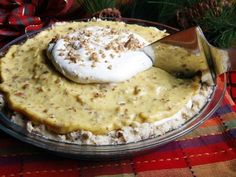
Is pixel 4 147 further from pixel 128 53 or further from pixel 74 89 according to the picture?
pixel 128 53

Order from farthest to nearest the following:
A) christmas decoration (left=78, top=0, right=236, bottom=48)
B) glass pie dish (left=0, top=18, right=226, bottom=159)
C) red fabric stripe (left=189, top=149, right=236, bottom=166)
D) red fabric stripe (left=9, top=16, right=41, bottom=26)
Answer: red fabric stripe (left=9, top=16, right=41, bottom=26)
christmas decoration (left=78, top=0, right=236, bottom=48)
red fabric stripe (left=189, top=149, right=236, bottom=166)
glass pie dish (left=0, top=18, right=226, bottom=159)

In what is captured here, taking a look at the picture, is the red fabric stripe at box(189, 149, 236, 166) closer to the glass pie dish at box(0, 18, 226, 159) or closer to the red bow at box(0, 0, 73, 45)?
the glass pie dish at box(0, 18, 226, 159)

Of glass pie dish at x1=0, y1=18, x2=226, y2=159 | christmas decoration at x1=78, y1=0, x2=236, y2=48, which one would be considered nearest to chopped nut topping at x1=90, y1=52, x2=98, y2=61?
glass pie dish at x1=0, y1=18, x2=226, y2=159

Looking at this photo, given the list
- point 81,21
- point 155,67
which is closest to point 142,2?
point 81,21

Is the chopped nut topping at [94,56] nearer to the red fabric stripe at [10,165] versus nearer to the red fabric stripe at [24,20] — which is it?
the red fabric stripe at [10,165]

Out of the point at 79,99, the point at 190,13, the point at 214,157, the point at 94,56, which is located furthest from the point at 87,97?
the point at 190,13

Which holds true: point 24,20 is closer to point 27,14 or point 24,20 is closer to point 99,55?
point 27,14

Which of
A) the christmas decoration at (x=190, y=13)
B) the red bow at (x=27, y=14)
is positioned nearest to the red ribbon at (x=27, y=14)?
the red bow at (x=27, y=14)
